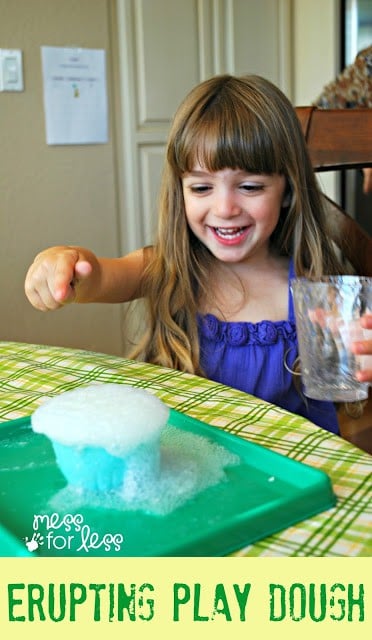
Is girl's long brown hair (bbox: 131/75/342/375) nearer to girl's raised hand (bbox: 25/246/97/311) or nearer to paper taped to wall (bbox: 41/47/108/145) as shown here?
girl's raised hand (bbox: 25/246/97/311)

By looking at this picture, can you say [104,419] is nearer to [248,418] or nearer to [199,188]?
[248,418]

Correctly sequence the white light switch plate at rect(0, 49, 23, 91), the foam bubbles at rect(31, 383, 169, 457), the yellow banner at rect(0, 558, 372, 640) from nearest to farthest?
the yellow banner at rect(0, 558, 372, 640) < the foam bubbles at rect(31, 383, 169, 457) < the white light switch plate at rect(0, 49, 23, 91)

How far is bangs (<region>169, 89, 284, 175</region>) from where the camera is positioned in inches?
45.1

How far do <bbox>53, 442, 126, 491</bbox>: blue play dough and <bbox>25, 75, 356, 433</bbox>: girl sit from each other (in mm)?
587

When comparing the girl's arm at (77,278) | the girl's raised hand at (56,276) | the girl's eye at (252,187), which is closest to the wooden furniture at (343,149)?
the girl's eye at (252,187)

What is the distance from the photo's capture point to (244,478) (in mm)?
585

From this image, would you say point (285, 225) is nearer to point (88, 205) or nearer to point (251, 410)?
point (251, 410)

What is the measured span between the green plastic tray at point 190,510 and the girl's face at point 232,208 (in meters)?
0.59

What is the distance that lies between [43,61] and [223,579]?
2.37m

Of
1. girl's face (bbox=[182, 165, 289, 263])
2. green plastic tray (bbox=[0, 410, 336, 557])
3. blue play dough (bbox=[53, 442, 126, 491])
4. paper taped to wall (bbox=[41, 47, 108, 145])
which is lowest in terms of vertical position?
green plastic tray (bbox=[0, 410, 336, 557])

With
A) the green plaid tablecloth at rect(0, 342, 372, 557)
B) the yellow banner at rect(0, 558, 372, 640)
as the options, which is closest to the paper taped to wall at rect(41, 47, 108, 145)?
the green plaid tablecloth at rect(0, 342, 372, 557)

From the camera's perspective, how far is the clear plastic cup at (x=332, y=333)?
2.50ft

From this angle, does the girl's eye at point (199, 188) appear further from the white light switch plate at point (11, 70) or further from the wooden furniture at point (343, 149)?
the white light switch plate at point (11, 70)

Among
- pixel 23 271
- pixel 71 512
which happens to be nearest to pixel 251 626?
pixel 71 512
